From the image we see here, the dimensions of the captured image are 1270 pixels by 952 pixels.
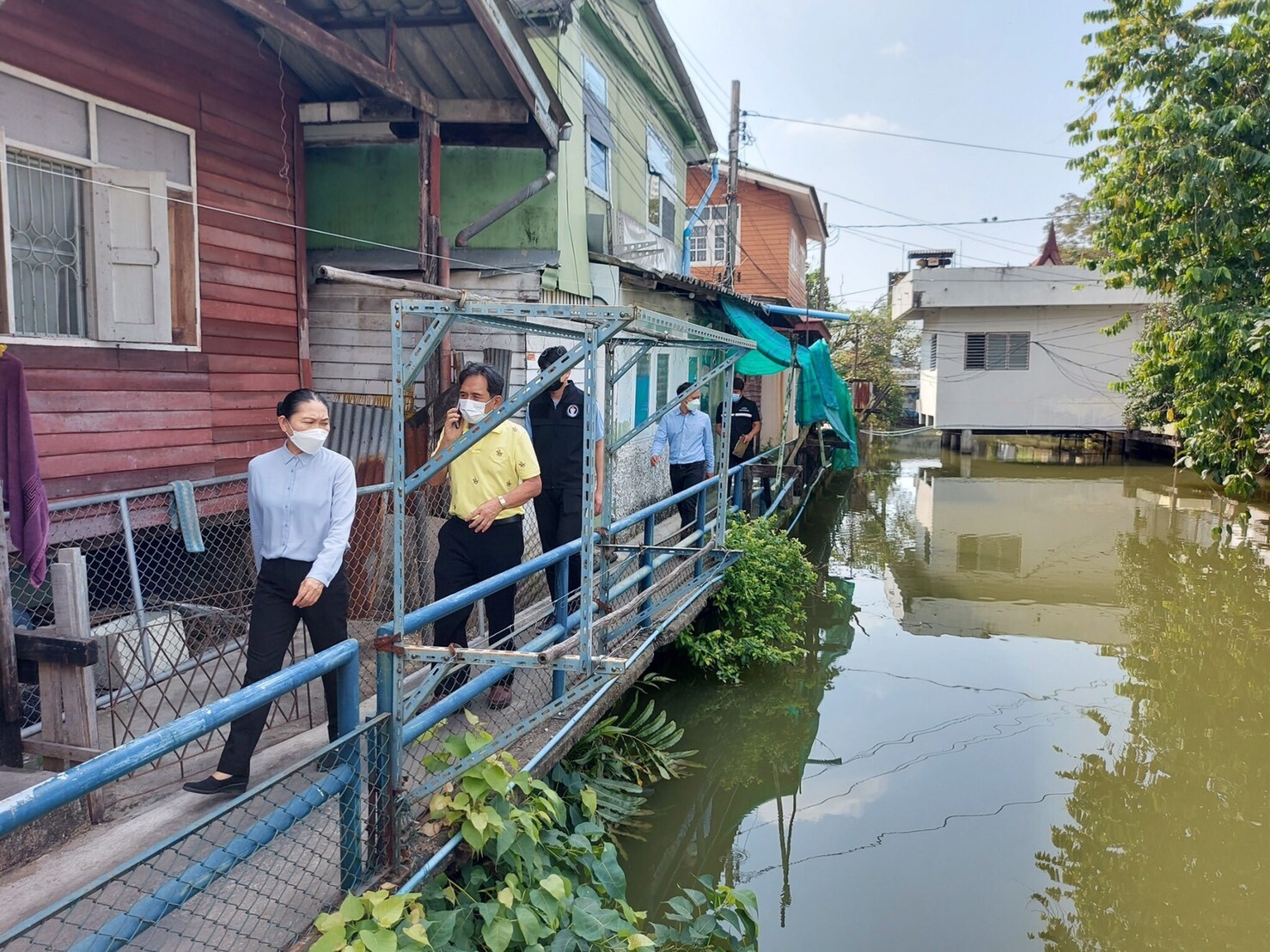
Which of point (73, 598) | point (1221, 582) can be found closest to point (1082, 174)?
point (1221, 582)

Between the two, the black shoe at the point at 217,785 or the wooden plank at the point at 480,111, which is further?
the wooden plank at the point at 480,111

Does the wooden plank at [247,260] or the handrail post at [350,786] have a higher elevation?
the wooden plank at [247,260]

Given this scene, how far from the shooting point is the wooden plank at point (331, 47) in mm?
4977

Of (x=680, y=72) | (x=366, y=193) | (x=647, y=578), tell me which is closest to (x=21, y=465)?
(x=647, y=578)

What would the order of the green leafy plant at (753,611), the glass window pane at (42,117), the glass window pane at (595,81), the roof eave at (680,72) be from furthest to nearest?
the roof eave at (680,72), the glass window pane at (595,81), the green leafy plant at (753,611), the glass window pane at (42,117)

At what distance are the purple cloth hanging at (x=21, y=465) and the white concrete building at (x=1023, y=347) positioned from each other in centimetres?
2380

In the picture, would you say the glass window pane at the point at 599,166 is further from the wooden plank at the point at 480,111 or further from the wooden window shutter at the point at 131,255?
the wooden window shutter at the point at 131,255

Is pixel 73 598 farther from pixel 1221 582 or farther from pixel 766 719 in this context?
pixel 1221 582

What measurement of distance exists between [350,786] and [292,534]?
1120 mm

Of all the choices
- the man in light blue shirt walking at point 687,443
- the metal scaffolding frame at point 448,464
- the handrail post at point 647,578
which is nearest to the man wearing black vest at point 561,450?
the handrail post at point 647,578

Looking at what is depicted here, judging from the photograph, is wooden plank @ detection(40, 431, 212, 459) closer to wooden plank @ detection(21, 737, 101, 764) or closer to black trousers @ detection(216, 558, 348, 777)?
wooden plank @ detection(21, 737, 101, 764)

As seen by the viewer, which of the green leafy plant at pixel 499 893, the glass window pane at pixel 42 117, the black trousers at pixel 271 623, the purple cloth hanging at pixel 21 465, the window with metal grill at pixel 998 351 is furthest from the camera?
the window with metal grill at pixel 998 351

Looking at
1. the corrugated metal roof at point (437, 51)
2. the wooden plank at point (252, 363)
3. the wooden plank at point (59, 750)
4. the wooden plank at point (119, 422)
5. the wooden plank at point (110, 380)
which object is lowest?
the wooden plank at point (59, 750)

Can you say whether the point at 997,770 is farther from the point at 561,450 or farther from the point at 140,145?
the point at 140,145
